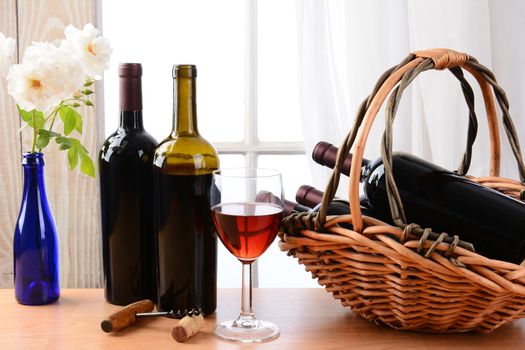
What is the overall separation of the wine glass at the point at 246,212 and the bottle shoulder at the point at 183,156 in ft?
0.21

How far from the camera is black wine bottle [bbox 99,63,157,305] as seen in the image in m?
1.08

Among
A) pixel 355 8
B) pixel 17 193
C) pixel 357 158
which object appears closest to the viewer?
pixel 357 158

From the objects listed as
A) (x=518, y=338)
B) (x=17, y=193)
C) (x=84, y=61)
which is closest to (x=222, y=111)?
(x=17, y=193)

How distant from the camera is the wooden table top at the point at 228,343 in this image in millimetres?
968

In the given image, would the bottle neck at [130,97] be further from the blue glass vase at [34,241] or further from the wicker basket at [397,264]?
the wicker basket at [397,264]

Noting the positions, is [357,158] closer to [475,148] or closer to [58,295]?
[58,295]

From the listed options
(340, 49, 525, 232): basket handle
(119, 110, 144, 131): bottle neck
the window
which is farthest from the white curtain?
(119, 110, 144, 131): bottle neck

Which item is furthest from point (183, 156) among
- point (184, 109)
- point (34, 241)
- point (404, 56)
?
point (404, 56)

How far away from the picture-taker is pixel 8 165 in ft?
5.67

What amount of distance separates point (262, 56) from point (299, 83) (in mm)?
196

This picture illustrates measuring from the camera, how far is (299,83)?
1.68 m

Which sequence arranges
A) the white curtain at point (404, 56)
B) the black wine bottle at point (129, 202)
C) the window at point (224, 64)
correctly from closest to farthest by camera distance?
the black wine bottle at point (129, 202)
the white curtain at point (404, 56)
the window at point (224, 64)

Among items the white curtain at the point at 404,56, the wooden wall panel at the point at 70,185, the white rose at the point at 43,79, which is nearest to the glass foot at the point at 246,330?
the white rose at the point at 43,79

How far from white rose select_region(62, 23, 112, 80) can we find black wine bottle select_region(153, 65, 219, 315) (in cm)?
13
